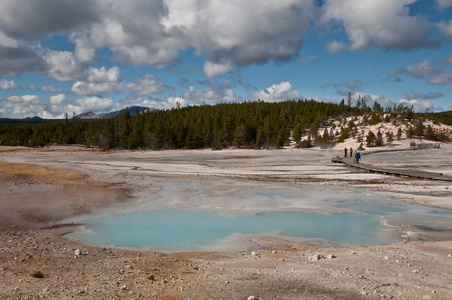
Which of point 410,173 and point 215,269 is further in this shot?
point 410,173

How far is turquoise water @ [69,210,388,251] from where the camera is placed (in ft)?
38.8

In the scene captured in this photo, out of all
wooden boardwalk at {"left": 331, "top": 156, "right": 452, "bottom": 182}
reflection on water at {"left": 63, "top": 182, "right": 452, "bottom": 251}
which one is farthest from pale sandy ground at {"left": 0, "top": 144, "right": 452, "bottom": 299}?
wooden boardwalk at {"left": 331, "top": 156, "right": 452, "bottom": 182}

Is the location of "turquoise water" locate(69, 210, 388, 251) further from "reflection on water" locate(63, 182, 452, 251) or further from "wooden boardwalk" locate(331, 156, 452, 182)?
"wooden boardwalk" locate(331, 156, 452, 182)

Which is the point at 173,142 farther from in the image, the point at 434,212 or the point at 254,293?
the point at 254,293

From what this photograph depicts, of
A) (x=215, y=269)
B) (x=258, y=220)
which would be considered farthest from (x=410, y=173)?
(x=215, y=269)

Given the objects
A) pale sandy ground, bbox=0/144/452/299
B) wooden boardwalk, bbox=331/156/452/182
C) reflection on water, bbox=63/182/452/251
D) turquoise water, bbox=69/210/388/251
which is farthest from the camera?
wooden boardwalk, bbox=331/156/452/182

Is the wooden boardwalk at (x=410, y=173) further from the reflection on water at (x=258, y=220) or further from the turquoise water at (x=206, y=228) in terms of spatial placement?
the turquoise water at (x=206, y=228)

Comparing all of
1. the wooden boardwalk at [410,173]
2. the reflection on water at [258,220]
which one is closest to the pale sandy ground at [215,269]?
the reflection on water at [258,220]

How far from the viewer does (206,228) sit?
13586 millimetres

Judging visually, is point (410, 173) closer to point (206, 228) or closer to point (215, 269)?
point (206, 228)

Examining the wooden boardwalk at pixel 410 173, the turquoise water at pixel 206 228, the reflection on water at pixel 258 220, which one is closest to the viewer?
the turquoise water at pixel 206 228

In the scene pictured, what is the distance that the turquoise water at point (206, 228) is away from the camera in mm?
11812

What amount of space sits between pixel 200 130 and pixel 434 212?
229 ft

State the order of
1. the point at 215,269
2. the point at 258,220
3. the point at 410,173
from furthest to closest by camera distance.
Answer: the point at 410,173 < the point at 258,220 < the point at 215,269
